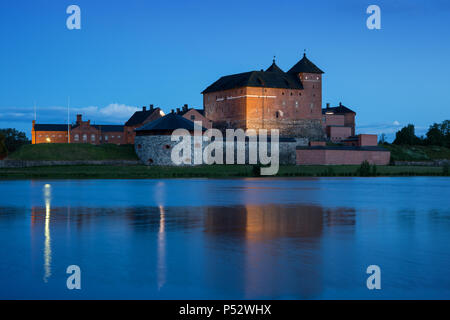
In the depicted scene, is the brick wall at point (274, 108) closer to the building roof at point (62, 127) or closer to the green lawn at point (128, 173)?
the green lawn at point (128, 173)

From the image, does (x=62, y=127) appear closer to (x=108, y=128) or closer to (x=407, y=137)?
(x=108, y=128)

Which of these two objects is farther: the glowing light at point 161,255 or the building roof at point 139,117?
the building roof at point 139,117

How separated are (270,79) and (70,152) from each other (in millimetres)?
31703

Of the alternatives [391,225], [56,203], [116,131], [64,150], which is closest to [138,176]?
[64,150]

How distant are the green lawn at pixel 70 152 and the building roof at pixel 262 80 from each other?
20.8 meters

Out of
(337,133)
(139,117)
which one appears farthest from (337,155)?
(139,117)

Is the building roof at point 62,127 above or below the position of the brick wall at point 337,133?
above

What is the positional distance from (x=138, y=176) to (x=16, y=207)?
2486 cm

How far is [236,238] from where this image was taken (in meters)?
10.7

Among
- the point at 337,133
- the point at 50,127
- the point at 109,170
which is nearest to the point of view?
the point at 109,170

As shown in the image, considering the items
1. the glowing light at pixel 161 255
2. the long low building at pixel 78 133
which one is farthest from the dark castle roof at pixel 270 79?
the glowing light at pixel 161 255

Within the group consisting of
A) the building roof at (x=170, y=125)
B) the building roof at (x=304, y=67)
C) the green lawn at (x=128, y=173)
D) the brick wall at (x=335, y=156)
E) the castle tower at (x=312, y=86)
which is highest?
the building roof at (x=304, y=67)

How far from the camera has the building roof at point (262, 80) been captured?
232ft

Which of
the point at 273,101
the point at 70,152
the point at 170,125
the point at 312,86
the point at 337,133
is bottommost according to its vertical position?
the point at 70,152
